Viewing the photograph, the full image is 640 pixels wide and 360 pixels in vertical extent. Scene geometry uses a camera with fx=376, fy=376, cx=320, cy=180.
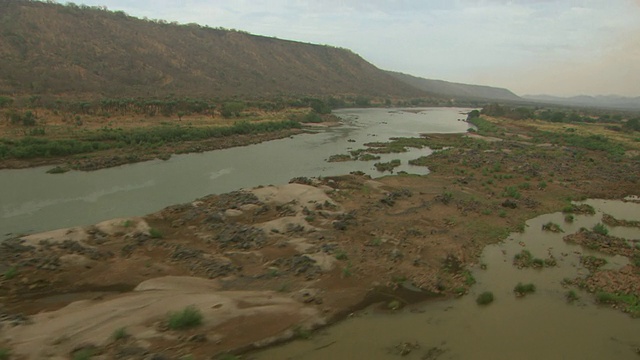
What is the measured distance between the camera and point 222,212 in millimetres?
16703

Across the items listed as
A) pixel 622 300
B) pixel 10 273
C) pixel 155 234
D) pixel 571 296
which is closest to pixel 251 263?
pixel 155 234

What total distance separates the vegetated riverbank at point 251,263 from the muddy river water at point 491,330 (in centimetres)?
52

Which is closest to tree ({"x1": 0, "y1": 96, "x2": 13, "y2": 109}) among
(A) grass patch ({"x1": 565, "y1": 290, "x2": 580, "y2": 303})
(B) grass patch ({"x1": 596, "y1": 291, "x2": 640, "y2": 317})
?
(A) grass patch ({"x1": 565, "y1": 290, "x2": 580, "y2": 303})

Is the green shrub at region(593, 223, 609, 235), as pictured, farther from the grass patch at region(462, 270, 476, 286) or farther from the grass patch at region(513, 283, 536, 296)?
the grass patch at region(462, 270, 476, 286)

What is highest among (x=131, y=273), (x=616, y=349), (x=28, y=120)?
(x=28, y=120)

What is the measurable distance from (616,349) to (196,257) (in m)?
12.3

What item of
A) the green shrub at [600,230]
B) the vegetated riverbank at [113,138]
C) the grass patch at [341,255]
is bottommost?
the green shrub at [600,230]

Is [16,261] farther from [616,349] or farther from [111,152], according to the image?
[111,152]

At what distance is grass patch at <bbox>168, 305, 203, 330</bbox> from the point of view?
8758mm

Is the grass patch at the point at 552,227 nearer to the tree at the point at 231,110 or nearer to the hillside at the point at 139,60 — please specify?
the tree at the point at 231,110

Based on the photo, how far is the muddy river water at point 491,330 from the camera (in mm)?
9133

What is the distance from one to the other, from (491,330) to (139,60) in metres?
92.6

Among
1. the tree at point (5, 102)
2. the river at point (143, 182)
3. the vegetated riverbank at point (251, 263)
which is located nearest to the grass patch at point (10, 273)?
the vegetated riverbank at point (251, 263)

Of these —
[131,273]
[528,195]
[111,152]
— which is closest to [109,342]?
[131,273]
